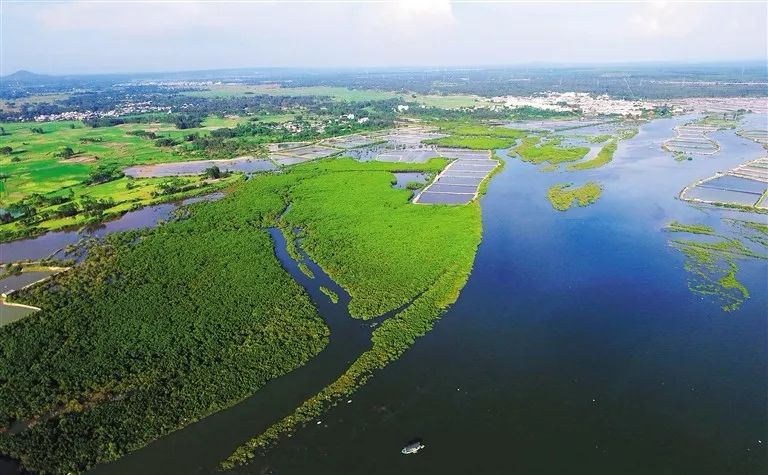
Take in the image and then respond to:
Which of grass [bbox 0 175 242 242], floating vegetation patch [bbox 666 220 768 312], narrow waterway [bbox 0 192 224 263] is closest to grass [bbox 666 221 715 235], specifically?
floating vegetation patch [bbox 666 220 768 312]

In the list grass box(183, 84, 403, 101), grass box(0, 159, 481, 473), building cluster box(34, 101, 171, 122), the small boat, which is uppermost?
grass box(183, 84, 403, 101)

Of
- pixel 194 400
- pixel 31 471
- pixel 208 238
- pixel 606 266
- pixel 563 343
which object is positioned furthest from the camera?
pixel 208 238

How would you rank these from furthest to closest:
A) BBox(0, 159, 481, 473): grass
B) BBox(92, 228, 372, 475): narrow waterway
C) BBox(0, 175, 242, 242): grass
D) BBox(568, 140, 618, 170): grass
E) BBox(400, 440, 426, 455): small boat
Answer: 1. BBox(568, 140, 618, 170): grass
2. BBox(0, 175, 242, 242): grass
3. BBox(0, 159, 481, 473): grass
4. BBox(400, 440, 426, 455): small boat
5. BBox(92, 228, 372, 475): narrow waterway

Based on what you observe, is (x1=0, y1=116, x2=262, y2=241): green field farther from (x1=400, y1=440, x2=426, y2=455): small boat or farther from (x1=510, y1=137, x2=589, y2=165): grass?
(x1=510, y1=137, x2=589, y2=165): grass

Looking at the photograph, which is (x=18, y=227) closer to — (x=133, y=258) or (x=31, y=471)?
(x=133, y=258)

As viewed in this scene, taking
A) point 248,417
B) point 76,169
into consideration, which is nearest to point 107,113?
point 76,169

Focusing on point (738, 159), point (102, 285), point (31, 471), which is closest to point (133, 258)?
point (102, 285)
